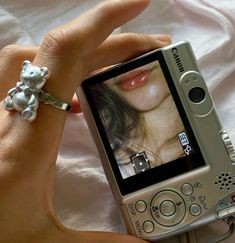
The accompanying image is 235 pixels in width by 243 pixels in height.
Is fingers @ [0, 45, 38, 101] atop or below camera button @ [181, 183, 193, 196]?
atop

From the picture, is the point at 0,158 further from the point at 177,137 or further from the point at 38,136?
the point at 177,137

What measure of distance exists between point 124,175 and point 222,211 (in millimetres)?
147

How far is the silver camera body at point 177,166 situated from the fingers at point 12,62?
4.2 inches

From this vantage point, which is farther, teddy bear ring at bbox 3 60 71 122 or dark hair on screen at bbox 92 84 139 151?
dark hair on screen at bbox 92 84 139 151

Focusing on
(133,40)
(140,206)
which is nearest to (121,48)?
(133,40)

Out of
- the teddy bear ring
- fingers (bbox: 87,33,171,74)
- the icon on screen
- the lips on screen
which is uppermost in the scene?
fingers (bbox: 87,33,171,74)

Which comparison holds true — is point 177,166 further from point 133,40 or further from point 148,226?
point 133,40

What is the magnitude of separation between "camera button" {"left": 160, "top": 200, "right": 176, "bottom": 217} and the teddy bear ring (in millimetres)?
214

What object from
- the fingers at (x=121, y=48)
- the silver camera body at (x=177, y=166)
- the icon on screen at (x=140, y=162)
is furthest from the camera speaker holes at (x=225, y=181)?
the fingers at (x=121, y=48)

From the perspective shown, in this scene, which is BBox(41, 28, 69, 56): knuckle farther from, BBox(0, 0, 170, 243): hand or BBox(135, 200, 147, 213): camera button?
BBox(135, 200, 147, 213): camera button

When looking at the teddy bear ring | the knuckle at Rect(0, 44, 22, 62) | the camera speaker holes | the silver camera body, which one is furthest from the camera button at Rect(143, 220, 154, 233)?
the knuckle at Rect(0, 44, 22, 62)

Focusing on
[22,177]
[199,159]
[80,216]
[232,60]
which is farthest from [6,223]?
[232,60]

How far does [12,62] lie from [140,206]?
295mm

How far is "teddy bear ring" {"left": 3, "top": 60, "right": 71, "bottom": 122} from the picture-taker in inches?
24.8
